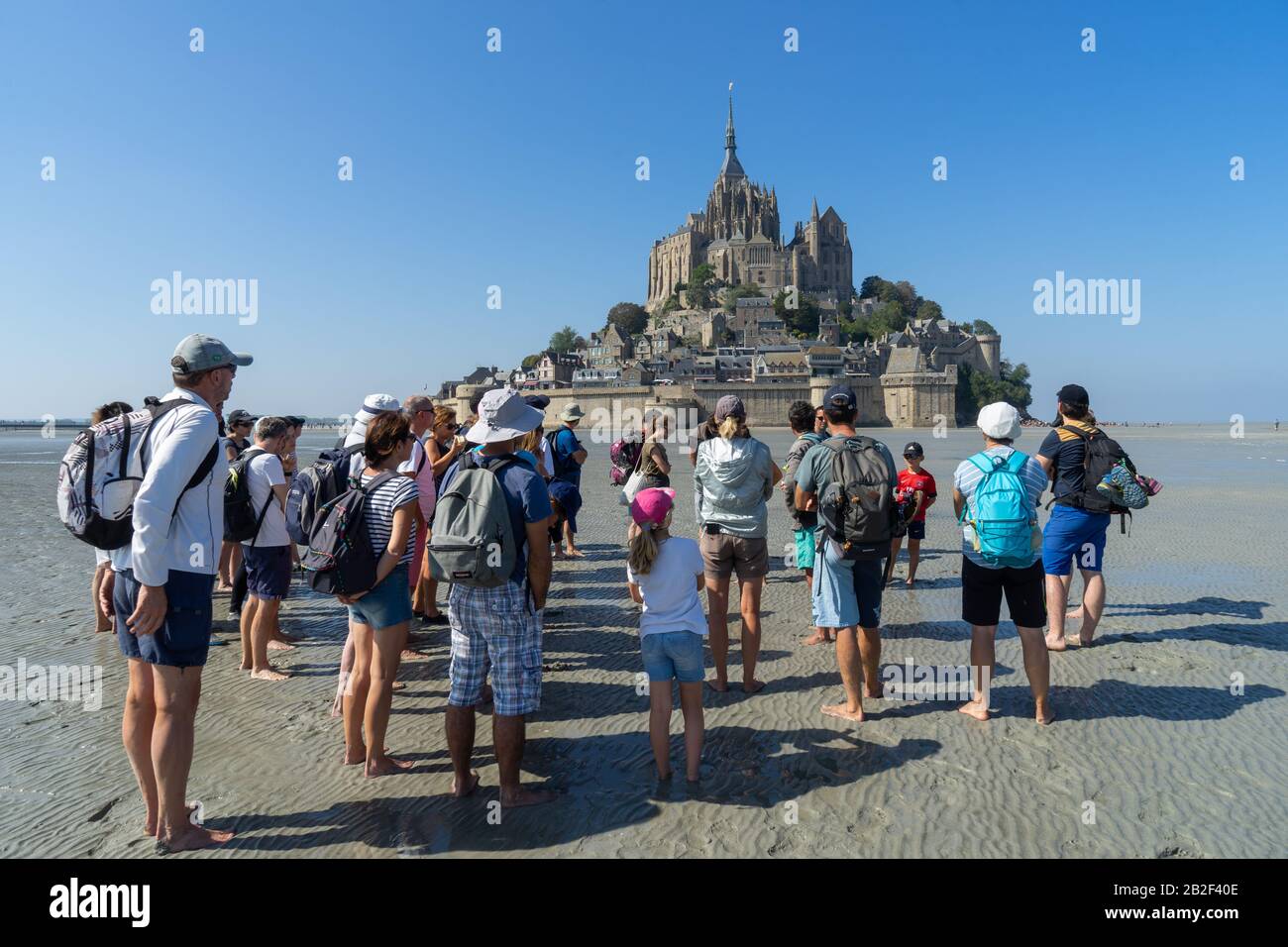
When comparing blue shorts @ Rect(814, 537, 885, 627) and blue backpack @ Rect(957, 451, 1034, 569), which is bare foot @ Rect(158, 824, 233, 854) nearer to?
blue shorts @ Rect(814, 537, 885, 627)

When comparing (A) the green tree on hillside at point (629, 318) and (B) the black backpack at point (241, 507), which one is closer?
(B) the black backpack at point (241, 507)

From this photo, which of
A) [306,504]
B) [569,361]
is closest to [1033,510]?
[306,504]

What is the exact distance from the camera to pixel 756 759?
430 centimetres

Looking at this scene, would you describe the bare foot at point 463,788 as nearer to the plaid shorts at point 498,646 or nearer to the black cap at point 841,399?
the plaid shorts at point 498,646

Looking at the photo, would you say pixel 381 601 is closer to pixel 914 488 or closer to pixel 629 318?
pixel 914 488

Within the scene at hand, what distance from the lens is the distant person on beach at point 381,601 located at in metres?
4.07

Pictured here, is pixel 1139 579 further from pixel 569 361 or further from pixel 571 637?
pixel 569 361

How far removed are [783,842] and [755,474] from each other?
97.8 inches

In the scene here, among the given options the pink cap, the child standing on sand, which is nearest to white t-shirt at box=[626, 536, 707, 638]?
the child standing on sand

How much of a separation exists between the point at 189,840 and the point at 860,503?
3.99m

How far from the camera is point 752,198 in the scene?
406 ft

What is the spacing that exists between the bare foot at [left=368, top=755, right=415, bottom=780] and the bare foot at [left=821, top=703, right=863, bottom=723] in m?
2.67

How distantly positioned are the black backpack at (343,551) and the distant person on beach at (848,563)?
2797mm

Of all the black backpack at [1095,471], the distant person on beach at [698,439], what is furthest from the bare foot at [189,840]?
the black backpack at [1095,471]
